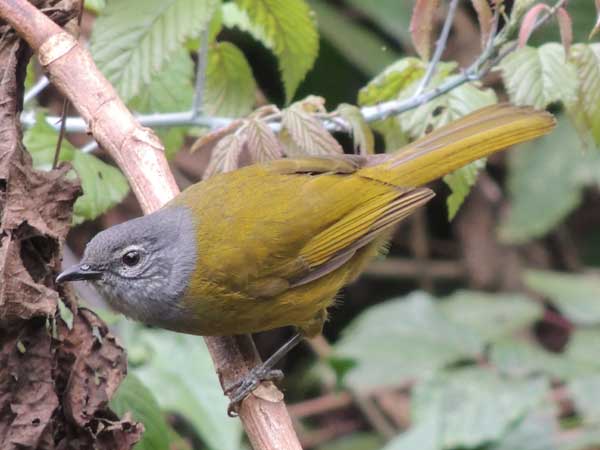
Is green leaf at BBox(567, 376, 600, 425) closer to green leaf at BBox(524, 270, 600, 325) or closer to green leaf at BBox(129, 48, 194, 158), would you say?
green leaf at BBox(524, 270, 600, 325)

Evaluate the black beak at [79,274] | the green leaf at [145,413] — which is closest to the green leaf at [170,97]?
the black beak at [79,274]

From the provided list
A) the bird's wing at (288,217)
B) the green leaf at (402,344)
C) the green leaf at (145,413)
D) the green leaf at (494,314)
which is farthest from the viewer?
the green leaf at (494,314)

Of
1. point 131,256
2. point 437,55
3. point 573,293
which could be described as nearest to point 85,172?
point 131,256

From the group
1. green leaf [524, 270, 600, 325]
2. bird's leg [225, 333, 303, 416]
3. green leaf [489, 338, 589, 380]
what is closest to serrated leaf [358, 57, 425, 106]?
bird's leg [225, 333, 303, 416]

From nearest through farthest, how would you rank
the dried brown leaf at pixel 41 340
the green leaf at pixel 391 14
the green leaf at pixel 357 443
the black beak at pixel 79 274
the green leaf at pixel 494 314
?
the dried brown leaf at pixel 41 340
the black beak at pixel 79 274
the green leaf at pixel 494 314
the green leaf at pixel 357 443
the green leaf at pixel 391 14

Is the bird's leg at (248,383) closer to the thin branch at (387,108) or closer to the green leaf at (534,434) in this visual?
the thin branch at (387,108)

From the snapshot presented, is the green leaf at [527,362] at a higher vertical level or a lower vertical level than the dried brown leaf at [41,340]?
lower

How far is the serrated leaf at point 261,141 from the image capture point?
106 inches

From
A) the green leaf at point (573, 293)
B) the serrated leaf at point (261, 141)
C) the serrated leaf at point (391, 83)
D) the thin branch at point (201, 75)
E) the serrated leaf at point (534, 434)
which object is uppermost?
the thin branch at point (201, 75)

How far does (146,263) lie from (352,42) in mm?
3636

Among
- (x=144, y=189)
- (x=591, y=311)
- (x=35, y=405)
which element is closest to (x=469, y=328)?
(x=591, y=311)

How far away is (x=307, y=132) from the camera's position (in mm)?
2713

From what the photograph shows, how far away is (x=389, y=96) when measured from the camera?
297 cm

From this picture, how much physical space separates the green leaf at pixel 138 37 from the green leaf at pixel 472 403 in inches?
93.0
